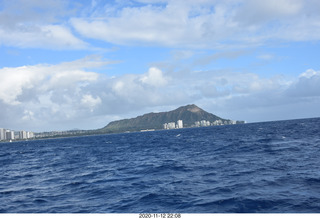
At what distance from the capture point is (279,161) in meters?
36.9

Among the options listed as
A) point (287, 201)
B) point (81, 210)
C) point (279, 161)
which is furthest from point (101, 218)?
point (279, 161)

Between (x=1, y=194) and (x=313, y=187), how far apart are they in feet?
100

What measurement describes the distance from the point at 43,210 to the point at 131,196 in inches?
281

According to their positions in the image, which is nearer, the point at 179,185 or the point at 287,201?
the point at 287,201

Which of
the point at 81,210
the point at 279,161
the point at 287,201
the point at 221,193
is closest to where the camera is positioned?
the point at 287,201

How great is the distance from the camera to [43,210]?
21656 mm

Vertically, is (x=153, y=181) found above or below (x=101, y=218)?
below

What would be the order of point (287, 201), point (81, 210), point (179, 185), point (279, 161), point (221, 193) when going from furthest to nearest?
point (279, 161) < point (179, 185) < point (221, 193) < point (81, 210) < point (287, 201)

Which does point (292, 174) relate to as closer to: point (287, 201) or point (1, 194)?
point (287, 201)

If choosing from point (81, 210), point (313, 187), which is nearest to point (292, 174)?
point (313, 187)

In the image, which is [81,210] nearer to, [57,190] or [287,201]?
[57,190]

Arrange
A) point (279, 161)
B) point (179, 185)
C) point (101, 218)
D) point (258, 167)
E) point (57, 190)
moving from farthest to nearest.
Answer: point (279, 161), point (258, 167), point (57, 190), point (179, 185), point (101, 218)

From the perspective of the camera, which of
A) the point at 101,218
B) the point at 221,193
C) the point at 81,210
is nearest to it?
the point at 101,218

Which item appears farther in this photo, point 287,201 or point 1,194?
point 1,194
